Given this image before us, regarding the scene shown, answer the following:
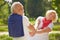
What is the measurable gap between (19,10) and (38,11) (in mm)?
6887

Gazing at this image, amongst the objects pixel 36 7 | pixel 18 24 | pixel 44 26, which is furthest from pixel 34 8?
pixel 18 24

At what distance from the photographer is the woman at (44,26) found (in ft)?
11.4

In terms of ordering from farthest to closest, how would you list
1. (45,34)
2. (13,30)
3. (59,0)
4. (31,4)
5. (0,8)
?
(0,8) → (31,4) → (59,0) → (45,34) → (13,30)

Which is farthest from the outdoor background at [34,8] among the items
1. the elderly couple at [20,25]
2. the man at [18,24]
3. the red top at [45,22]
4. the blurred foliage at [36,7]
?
the man at [18,24]

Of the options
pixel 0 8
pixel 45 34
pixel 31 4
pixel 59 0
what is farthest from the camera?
pixel 0 8

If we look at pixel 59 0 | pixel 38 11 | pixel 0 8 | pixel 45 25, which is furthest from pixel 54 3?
pixel 45 25

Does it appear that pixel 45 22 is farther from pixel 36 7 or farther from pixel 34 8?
pixel 34 8

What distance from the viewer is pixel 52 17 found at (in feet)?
11.3

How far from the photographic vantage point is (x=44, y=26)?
3568 millimetres

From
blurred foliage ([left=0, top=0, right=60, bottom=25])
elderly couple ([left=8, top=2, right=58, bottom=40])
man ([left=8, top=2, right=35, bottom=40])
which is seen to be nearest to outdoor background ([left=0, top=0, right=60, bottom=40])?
blurred foliage ([left=0, top=0, right=60, bottom=25])

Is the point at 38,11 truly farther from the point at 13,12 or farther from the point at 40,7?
the point at 13,12

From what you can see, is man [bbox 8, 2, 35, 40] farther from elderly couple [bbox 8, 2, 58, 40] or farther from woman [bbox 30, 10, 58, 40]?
woman [bbox 30, 10, 58, 40]

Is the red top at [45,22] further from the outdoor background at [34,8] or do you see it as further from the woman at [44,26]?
the outdoor background at [34,8]

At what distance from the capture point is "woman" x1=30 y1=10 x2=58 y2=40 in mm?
3461
